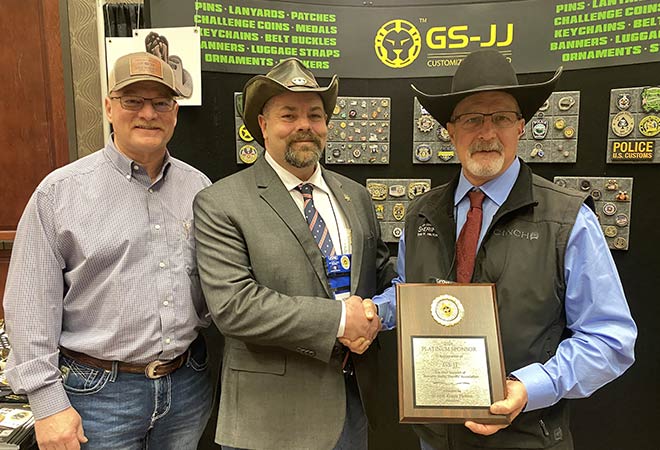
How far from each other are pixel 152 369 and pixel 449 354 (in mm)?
993

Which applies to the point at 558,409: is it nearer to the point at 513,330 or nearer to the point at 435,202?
the point at 513,330

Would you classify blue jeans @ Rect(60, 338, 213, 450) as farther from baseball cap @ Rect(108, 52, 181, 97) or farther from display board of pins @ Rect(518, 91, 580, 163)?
display board of pins @ Rect(518, 91, 580, 163)

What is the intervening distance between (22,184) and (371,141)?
2.18 m

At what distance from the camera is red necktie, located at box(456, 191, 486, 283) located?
1.64 meters

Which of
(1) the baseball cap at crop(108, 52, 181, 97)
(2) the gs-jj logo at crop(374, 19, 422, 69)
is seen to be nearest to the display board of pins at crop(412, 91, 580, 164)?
(2) the gs-jj logo at crop(374, 19, 422, 69)

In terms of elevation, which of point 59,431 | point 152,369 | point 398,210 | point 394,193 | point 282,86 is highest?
point 282,86

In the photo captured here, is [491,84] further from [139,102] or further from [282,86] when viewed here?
[139,102]

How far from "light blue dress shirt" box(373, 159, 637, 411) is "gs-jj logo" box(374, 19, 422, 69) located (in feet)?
5.63

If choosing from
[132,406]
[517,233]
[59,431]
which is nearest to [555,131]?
[517,233]

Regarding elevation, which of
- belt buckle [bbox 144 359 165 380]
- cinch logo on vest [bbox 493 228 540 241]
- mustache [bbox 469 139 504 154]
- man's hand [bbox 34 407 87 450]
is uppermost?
mustache [bbox 469 139 504 154]

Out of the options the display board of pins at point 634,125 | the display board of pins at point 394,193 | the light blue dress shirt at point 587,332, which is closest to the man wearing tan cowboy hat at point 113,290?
the light blue dress shirt at point 587,332

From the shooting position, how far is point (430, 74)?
2.95m

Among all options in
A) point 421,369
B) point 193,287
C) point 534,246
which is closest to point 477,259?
point 534,246

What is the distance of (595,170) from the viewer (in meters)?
2.82
